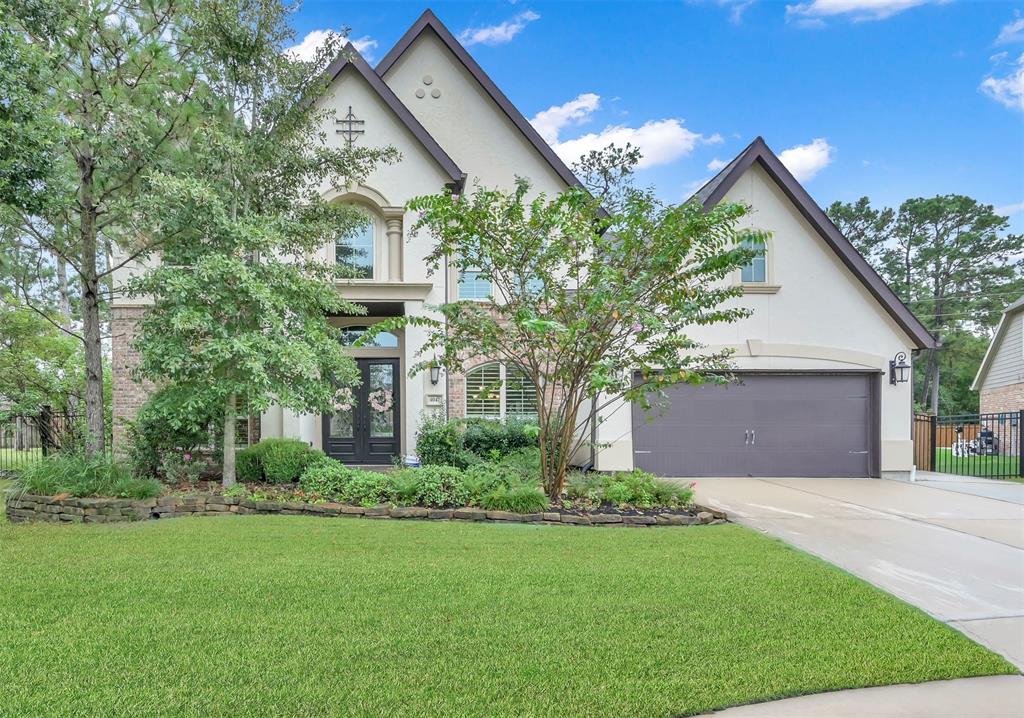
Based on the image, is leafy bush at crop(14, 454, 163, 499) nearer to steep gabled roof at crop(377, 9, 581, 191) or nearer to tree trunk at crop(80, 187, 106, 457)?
tree trunk at crop(80, 187, 106, 457)

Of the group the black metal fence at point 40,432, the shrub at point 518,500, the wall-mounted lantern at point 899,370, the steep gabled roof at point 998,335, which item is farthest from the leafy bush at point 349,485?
the steep gabled roof at point 998,335

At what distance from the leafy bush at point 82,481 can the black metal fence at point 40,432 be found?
7.61 feet

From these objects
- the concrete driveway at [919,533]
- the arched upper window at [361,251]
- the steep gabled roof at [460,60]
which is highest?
the steep gabled roof at [460,60]

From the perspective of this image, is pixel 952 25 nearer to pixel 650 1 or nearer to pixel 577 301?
pixel 650 1

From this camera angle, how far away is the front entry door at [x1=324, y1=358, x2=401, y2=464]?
11406 mm

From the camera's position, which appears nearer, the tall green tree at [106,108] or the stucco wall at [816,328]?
the tall green tree at [106,108]

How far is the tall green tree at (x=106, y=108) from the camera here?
7281 mm

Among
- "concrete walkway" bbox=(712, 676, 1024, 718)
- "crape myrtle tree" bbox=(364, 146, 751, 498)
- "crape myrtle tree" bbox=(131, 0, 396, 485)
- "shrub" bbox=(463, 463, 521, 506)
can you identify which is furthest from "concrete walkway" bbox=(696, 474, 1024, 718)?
"crape myrtle tree" bbox=(131, 0, 396, 485)

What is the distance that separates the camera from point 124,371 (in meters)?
10.7

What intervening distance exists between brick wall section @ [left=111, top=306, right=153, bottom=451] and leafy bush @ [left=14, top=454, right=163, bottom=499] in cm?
355

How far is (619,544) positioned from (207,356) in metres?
5.87

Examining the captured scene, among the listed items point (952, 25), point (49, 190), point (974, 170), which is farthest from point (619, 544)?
point (974, 170)

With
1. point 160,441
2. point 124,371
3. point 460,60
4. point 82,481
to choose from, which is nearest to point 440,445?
point 160,441

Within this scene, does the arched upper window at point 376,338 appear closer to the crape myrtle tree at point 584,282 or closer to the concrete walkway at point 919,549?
the crape myrtle tree at point 584,282
